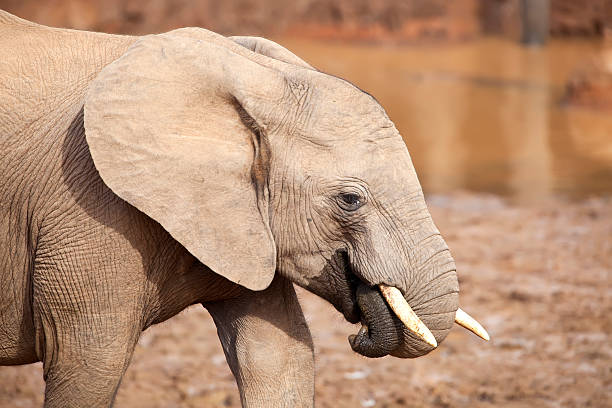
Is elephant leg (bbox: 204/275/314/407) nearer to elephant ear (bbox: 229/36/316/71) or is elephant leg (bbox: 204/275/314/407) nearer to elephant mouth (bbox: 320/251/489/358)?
elephant mouth (bbox: 320/251/489/358)

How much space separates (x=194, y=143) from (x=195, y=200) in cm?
15

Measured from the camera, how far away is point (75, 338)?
9.27 ft

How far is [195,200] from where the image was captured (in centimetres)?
274

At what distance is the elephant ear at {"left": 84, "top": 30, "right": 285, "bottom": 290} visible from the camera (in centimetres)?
272

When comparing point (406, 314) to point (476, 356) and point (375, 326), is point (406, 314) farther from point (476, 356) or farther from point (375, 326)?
point (476, 356)

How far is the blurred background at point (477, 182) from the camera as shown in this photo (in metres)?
4.66

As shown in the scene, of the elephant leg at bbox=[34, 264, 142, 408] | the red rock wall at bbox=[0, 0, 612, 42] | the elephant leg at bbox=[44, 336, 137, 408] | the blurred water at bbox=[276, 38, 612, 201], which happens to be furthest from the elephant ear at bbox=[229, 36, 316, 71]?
the red rock wall at bbox=[0, 0, 612, 42]

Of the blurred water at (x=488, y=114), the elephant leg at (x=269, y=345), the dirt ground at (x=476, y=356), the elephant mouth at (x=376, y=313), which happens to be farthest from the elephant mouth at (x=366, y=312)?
the blurred water at (x=488, y=114)

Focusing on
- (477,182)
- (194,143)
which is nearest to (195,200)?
(194,143)

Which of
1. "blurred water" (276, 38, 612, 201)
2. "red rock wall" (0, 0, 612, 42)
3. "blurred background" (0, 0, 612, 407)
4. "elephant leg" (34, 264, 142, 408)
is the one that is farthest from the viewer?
"red rock wall" (0, 0, 612, 42)

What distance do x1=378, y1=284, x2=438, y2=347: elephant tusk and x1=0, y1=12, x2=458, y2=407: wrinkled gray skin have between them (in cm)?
3

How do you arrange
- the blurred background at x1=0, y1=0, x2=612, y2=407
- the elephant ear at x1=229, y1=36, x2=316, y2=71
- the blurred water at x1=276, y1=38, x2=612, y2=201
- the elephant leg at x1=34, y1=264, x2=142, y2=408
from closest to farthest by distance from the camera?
the elephant leg at x1=34, y1=264, x2=142, y2=408 < the elephant ear at x1=229, y1=36, x2=316, y2=71 < the blurred background at x1=0, y1=0, x2=612, y2=407 < the blurred water at x1=276, y1=38, x2=612, y2=201

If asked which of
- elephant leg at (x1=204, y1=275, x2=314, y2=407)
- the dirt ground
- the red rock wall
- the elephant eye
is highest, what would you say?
the elephant eye

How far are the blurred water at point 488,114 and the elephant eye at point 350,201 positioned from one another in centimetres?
584
